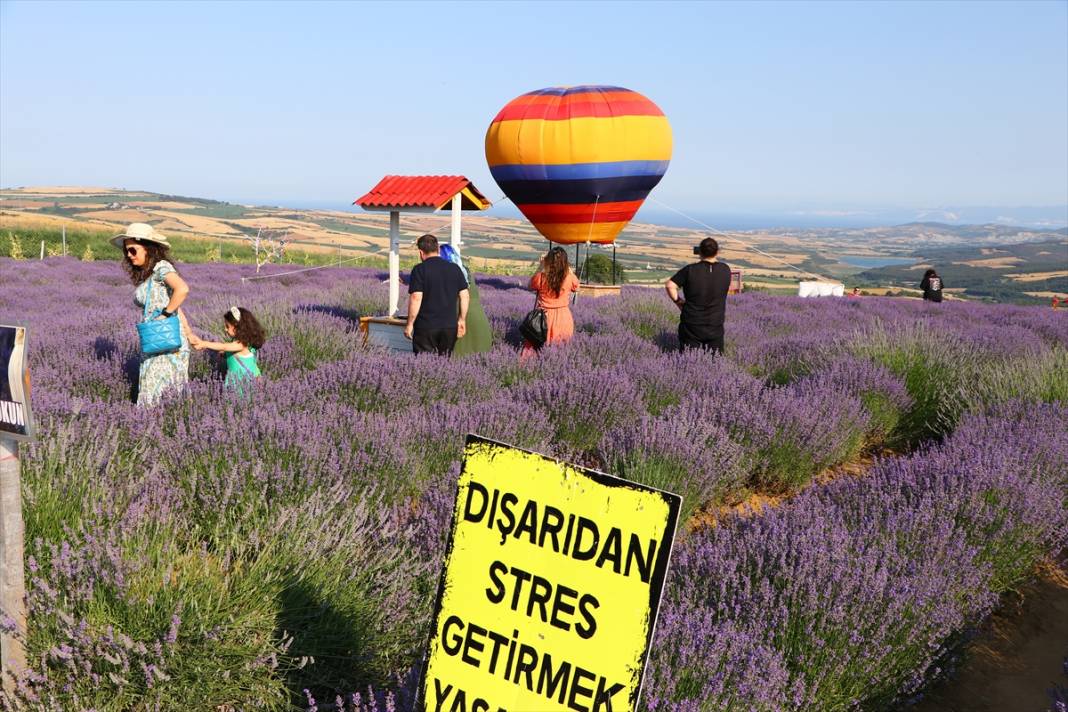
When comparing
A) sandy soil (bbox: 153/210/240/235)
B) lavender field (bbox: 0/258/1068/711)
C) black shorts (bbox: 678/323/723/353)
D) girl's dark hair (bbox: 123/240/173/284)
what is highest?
sandy soil (bbox: 153/210/240/235)

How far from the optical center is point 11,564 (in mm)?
2090

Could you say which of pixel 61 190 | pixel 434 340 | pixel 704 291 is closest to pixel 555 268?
pixel 434 340

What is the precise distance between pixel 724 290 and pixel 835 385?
1407mm

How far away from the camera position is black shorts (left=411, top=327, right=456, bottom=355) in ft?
22.4

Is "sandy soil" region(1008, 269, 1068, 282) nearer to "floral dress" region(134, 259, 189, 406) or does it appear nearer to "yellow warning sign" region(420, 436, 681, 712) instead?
"floral dress" region(134, 259, 189, 406)

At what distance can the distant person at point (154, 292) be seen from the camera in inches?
199

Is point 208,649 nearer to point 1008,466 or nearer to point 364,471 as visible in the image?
point 364,471

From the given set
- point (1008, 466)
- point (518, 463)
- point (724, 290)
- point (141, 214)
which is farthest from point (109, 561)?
point (141, 214)

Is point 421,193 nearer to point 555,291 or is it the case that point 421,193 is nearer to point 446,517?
point 555,291

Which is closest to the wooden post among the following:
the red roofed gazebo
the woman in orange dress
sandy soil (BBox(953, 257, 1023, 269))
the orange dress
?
the woman in orange dress

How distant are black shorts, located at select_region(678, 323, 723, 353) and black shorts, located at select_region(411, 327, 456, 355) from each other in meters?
2.14

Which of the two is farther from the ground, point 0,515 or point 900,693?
point 0,515

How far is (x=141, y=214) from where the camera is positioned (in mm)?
86688

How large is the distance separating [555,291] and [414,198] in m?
3.85
